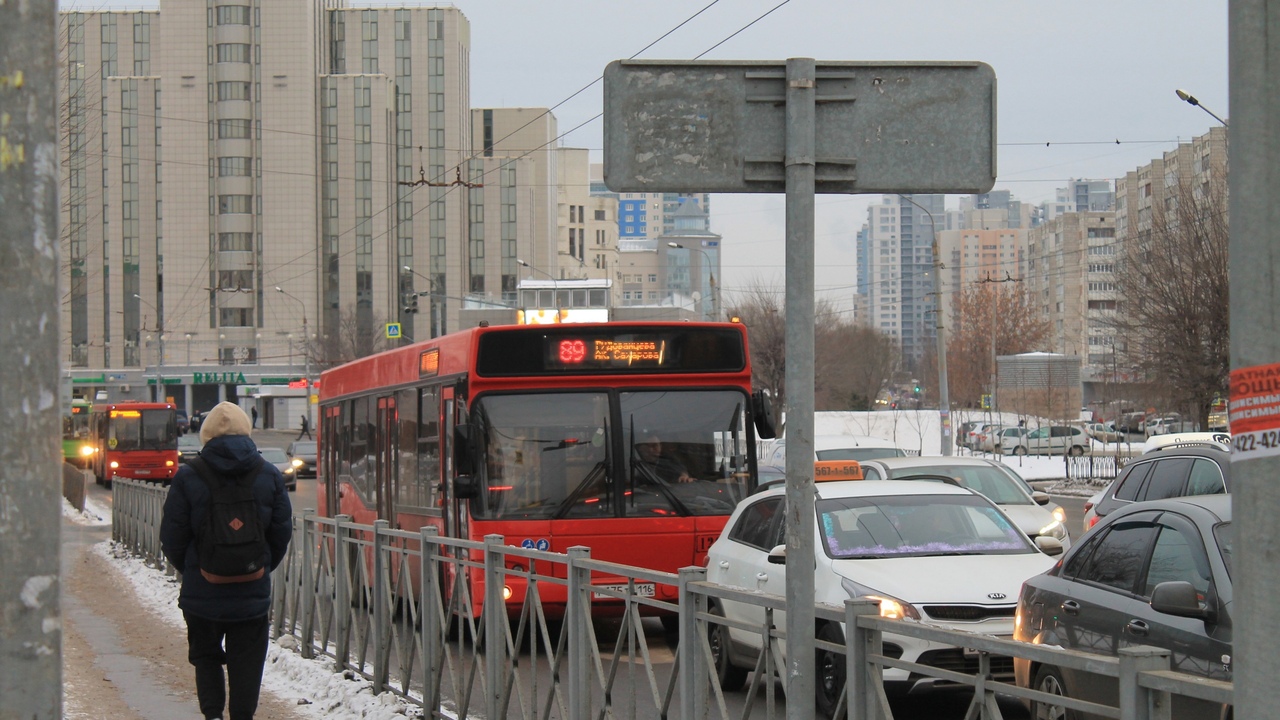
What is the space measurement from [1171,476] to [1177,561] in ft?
26.9

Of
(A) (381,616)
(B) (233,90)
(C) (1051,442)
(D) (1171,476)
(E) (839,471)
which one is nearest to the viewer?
(A) (381,616)

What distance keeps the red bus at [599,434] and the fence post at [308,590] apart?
1251mm

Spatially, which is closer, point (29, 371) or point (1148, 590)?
point (29, 371)

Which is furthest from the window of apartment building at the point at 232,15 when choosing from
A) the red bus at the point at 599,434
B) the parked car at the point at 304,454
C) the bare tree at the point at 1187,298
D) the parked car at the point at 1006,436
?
the red bus at the point at 599,434

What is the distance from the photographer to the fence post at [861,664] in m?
4.66

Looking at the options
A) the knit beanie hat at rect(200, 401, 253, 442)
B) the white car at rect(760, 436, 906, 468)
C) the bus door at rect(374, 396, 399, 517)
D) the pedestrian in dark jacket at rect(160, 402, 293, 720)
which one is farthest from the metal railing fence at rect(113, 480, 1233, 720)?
the white car at rect(760, 436, 906, 468)

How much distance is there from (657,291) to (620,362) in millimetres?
183429

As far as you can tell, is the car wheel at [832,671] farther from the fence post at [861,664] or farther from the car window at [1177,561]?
the car window at [1177,561]

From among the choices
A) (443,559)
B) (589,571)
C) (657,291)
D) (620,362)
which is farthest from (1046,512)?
(657,291)

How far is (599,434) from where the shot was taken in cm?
1188

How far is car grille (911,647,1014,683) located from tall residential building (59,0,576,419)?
9112 centimetres

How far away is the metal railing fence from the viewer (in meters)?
4.24

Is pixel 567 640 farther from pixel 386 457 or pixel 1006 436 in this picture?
pixel 1006 436

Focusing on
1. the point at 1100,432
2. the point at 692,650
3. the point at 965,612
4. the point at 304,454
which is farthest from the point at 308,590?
the point at 1100,432
